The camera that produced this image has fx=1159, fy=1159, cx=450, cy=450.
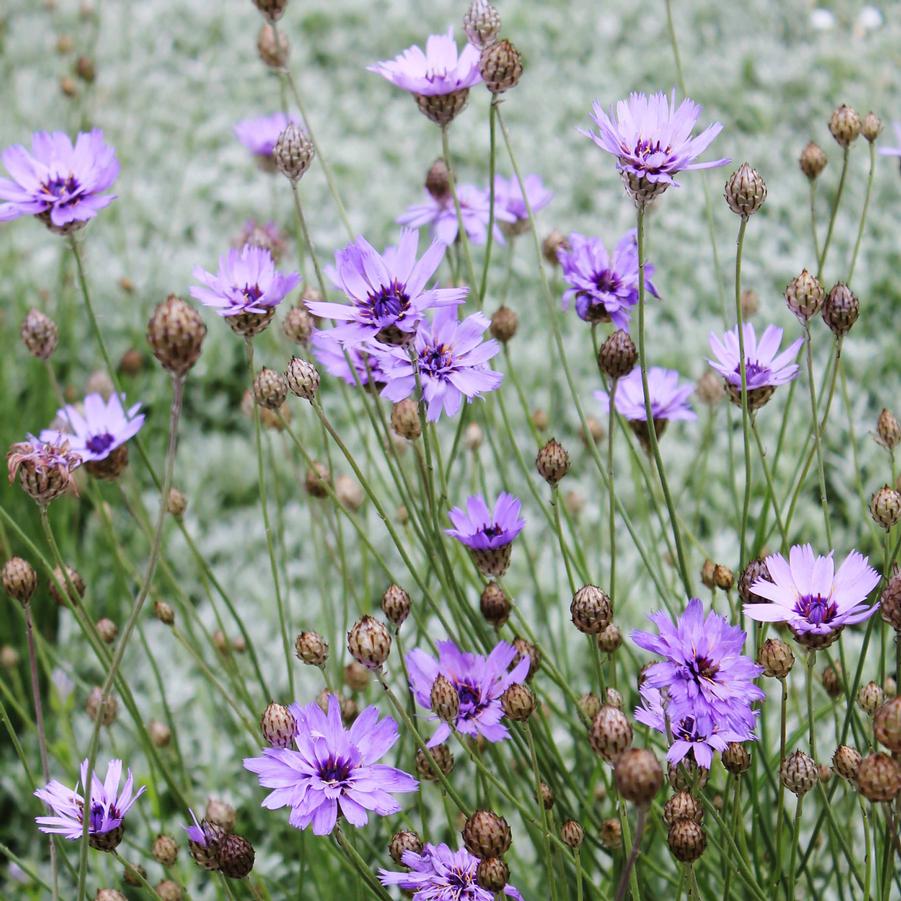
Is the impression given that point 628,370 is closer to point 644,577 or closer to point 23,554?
point 644,577

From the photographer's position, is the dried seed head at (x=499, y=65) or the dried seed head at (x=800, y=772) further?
the dried seed head at (x=499, y=65)

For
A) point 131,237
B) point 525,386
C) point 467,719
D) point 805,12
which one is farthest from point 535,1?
point 467,719

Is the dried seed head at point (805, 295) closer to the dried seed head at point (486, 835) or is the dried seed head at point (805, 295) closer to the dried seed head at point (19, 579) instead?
the dried seed head at point (486, 835)

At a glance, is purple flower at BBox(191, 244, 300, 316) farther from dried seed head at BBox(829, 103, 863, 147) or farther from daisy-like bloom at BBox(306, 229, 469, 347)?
dried seed head at BBox(829, 103, 863, 147)

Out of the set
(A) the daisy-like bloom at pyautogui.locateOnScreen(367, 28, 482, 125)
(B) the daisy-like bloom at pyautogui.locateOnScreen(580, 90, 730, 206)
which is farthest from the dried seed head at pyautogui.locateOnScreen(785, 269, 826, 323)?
(A) the daisy-like bloom at pyautogui.locateOnScreen(367, 28, 482, 125)

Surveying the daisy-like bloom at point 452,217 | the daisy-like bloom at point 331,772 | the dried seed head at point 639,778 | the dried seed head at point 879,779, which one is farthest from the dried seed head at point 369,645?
the daisy-like bloom at point 452,217

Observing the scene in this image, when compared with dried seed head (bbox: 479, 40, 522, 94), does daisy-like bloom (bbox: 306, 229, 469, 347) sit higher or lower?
lower

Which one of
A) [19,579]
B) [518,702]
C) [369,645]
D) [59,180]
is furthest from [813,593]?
[59,180]
